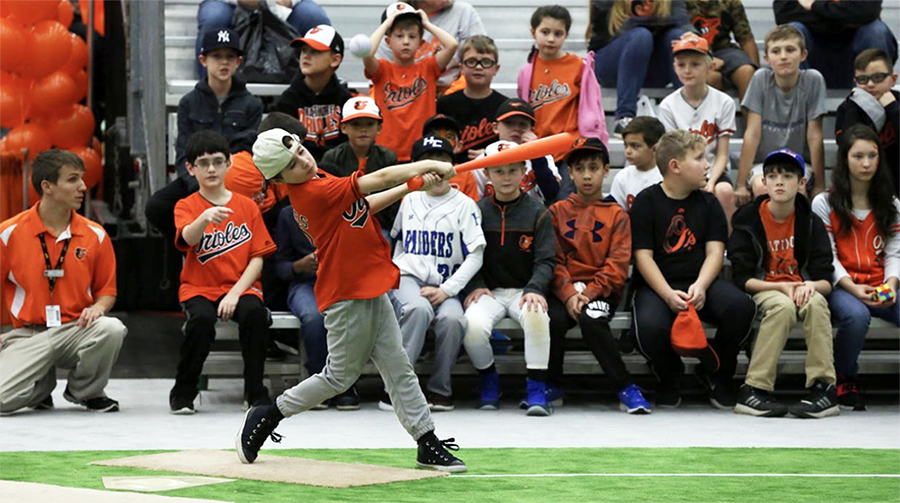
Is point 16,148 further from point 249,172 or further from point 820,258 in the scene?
point 820,258

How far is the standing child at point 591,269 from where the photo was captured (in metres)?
7.86

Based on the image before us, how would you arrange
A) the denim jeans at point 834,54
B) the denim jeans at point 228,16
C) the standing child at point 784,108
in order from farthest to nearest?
the denim jeans at point 834,54 < the denim jeans at point 228,16 < the standing child at point 784,108

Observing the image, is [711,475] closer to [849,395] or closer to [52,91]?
[849,395]

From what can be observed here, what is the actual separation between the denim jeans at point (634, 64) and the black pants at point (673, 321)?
1.88 meters

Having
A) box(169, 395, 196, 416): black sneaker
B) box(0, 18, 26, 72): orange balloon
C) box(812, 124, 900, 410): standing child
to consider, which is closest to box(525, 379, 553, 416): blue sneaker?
box(812, 124, 900, 410): standing child

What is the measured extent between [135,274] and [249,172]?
3544mm

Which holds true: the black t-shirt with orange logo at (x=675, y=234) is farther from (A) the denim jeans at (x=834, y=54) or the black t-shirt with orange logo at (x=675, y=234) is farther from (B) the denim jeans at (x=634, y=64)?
(A) the denim jeans at (x=834, y=54)

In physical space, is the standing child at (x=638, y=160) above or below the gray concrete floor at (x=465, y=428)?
above

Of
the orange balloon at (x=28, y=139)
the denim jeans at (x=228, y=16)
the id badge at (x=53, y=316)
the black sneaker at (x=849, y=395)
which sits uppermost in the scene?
the denim jeans at (x=228, y=16)

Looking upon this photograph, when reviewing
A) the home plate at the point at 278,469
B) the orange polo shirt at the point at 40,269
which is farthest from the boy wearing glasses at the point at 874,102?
the orange polo shirt at the point at 40,269

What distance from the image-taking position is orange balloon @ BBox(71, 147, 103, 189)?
10961mm

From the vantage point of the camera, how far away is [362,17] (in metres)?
11.7

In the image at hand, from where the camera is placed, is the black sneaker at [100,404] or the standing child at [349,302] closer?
the standing child at [349,302]

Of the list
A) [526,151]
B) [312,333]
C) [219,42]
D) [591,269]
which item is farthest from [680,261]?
[219,42]
